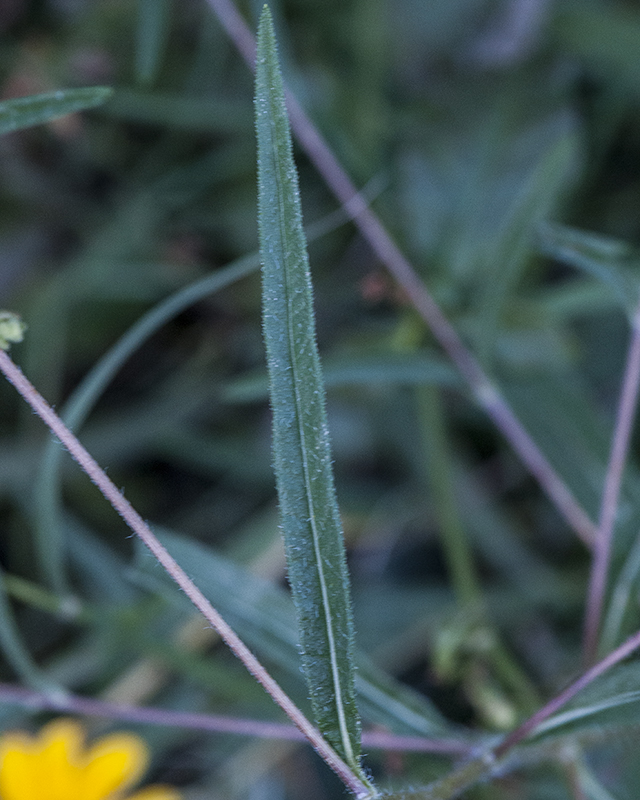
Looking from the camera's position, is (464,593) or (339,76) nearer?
(464,593)

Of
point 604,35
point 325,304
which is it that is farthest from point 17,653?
point 604,35

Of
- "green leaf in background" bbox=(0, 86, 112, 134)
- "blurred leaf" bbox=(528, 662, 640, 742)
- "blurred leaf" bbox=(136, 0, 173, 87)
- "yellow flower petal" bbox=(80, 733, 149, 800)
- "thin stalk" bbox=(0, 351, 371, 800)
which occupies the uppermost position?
"blurred leaf" bbox=(136, 0, 173, 87)

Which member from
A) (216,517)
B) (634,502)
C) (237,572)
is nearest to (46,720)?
(216,517)

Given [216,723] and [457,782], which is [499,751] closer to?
[457,782]

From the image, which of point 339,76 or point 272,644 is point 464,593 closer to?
point 272,644

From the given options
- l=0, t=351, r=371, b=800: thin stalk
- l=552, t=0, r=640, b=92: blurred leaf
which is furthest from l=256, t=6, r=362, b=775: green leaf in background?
l=552, t=0, r=640, b=92: blurred leaf

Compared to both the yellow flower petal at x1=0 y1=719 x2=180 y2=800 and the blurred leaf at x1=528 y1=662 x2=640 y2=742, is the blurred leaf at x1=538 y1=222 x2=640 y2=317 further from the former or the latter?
the yellow flower petal at x1=0 y1=719 x2=180 y2=800
